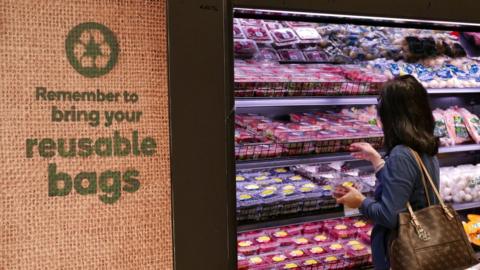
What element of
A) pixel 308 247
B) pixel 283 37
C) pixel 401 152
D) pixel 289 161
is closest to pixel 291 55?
pixel 283 37

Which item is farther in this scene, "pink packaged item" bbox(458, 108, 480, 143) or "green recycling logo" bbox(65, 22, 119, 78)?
"pink packaged item" bbox(458, 108, 480, 143)

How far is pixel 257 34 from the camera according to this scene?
2703 mm

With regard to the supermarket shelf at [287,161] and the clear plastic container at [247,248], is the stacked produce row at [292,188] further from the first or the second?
the clear plastic container at [247,248]

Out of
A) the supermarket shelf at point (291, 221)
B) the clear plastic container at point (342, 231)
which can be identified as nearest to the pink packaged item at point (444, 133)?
the clear plastic container at point (342, 231)

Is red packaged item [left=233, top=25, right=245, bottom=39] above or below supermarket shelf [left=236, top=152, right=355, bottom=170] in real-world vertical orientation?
above

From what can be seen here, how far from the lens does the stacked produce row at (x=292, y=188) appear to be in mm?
2428

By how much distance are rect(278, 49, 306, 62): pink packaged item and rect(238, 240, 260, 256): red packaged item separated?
3.69 ft

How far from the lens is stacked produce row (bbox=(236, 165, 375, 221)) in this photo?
95.6 inches

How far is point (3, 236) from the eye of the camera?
1.22 metres

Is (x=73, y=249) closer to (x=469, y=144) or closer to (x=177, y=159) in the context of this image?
(x=177, y=159)

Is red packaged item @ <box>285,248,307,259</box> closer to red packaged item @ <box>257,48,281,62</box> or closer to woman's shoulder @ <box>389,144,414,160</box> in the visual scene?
woman's shoulder @ <box>389,144,414,160</box>

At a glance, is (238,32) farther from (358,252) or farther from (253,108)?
(358,252)

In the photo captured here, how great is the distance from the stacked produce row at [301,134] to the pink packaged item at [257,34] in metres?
0.46

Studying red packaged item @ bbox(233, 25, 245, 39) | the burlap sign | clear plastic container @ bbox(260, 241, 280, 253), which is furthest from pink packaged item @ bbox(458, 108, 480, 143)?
the burlap sign
